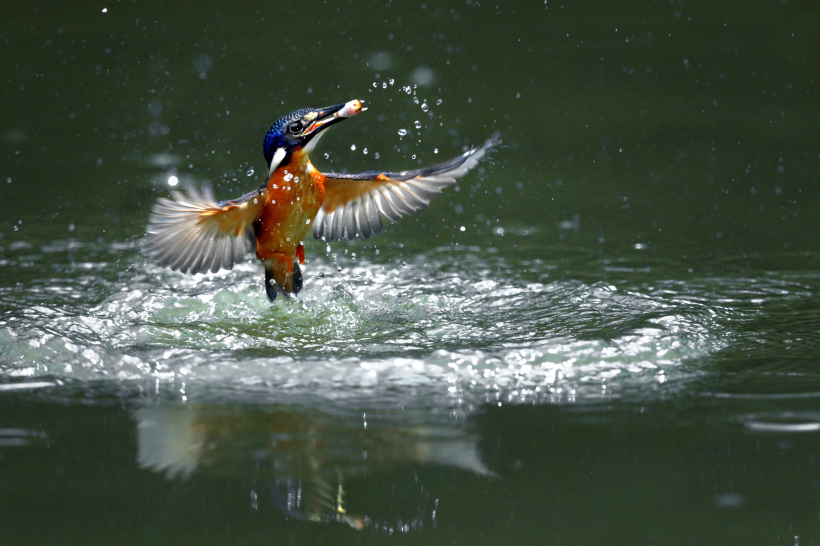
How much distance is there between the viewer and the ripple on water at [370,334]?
303 cm

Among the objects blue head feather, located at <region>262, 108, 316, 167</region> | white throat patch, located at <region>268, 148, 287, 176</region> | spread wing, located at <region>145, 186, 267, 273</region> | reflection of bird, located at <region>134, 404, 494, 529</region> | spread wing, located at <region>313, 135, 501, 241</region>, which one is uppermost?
blue head feather, located at <region>262, 108, 316, 167</region>

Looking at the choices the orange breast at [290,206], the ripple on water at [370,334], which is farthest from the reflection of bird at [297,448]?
the orange breast at [290,206]

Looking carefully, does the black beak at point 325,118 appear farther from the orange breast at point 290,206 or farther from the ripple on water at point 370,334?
the ripple on water at point 370,334

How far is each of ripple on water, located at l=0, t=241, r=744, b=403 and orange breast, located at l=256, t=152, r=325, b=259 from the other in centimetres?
32

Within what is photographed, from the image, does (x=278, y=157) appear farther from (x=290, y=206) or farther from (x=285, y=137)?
(x=290, y=206)

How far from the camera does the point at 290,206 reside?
141 inches

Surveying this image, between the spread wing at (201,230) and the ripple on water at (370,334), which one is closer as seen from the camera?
the ripple on water at (370,334)

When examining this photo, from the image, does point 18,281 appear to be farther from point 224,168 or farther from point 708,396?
point 708,396

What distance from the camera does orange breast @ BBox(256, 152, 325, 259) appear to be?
3512 millimetres

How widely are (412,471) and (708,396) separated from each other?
39.5 inches

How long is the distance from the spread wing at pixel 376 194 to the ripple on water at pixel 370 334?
32 centimetres

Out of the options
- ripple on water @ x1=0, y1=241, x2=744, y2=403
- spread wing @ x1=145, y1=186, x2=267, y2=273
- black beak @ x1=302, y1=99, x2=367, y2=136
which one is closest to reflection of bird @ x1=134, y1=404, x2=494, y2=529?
ripple on water @ x1=0, y1=241, x2=744, y2=403

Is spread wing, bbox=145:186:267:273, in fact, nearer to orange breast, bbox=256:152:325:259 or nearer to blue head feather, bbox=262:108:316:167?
orange breast, bbox=256:152:325:259

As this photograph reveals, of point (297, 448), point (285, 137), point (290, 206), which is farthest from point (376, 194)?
point (297, 448)
